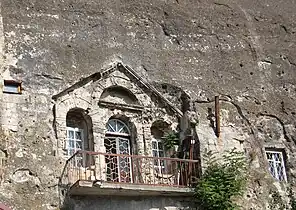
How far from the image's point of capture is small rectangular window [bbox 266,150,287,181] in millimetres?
14742

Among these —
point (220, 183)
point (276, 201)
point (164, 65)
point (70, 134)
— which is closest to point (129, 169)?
point (70, 134)

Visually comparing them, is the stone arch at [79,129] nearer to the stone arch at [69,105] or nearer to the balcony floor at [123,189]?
the stone arch at [69,105]

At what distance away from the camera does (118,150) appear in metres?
13.5

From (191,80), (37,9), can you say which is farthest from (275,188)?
(37,9)

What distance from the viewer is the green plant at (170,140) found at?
14.0 m

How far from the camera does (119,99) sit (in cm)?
1392

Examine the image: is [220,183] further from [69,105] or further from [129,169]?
[69,105]

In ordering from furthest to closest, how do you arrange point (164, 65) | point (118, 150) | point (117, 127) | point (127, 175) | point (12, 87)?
point (164, 65)
point (117, 127)
point (118, 150)
point (127, 175)
point (12, 87)

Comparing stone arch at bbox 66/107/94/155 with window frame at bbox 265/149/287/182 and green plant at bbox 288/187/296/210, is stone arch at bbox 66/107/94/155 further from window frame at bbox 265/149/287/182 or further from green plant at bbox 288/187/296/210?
green plant at bbox 288/187/296/210

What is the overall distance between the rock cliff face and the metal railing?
1.25 ft

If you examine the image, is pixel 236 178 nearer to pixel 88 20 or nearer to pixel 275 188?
pixel 275 188

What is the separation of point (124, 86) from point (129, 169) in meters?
1.88

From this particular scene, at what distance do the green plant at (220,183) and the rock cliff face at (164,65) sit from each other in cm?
43

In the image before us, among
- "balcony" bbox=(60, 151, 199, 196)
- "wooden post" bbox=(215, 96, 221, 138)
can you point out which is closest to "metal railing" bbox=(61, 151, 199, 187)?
"balcony" bbox=(60, 151, 199, 196)
